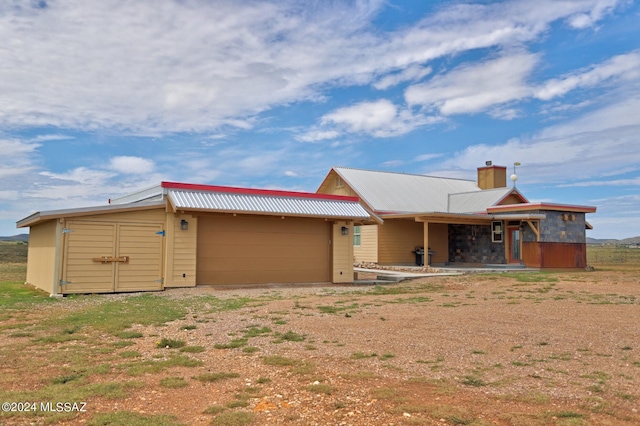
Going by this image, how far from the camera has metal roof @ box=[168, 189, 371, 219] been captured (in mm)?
14891

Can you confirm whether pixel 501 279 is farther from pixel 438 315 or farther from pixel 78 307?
pixel 78 307

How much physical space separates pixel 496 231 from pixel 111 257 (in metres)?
18.0

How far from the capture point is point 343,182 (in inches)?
1117

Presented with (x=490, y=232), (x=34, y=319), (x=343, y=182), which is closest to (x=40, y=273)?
(x=34, y=319)

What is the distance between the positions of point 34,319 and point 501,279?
14347 millimetres

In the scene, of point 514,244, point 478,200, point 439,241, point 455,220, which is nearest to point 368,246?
point 439,241

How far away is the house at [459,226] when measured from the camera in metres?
23.7

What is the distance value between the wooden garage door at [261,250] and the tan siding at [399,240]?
817cm

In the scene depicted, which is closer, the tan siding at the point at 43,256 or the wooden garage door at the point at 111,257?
the wooden garage door at the point at 111,257

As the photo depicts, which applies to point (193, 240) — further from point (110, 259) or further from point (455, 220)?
point (455, 220)

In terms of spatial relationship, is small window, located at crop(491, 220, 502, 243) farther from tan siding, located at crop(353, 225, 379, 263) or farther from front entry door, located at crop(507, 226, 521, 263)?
tan siding, located at crop(353, 225, 379, 263)

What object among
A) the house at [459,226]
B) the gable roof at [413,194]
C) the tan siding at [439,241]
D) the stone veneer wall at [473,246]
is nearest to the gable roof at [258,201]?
the house at [459,226]

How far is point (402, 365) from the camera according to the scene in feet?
20.2

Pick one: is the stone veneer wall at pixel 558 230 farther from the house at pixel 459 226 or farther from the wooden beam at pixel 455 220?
the wooden beam at pixel 455 220
